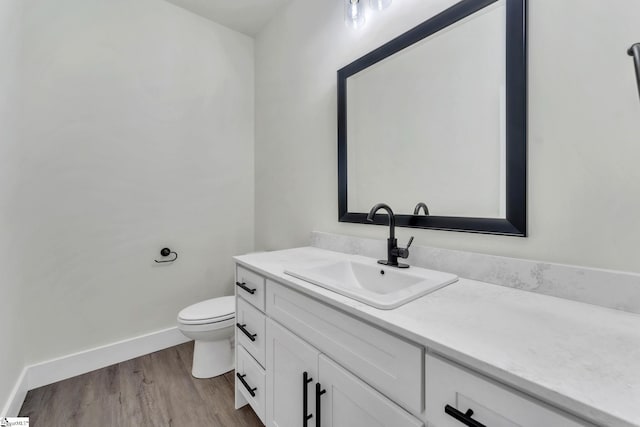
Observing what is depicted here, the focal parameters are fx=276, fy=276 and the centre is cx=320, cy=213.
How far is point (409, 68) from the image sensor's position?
50.6 inches

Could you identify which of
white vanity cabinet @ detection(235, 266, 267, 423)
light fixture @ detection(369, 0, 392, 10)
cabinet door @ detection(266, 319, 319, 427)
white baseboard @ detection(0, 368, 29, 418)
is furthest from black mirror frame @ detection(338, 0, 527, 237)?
white baseboard @ detection(0, 368, 29, 418)

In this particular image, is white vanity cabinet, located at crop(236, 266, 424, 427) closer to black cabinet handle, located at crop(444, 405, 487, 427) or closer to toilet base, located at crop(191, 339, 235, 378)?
black cabinet handle, located at crop(444, 405, 487, 427)

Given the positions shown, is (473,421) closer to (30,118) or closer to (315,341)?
(315,341)

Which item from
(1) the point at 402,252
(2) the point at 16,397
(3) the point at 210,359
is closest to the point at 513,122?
(1) the point at 402,252

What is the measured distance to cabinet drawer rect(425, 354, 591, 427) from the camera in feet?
1.53

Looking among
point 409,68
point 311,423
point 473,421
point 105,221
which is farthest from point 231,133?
point 473,421

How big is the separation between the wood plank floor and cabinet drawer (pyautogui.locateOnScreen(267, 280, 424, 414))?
0.86 m

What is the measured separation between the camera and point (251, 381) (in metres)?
1.36

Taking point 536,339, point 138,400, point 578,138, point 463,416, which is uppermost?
point 578,138

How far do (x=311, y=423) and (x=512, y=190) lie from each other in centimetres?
108

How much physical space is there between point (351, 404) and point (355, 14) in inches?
69.1

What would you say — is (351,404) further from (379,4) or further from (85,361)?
(85,361)

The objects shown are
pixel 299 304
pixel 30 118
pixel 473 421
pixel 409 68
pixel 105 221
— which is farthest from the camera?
pixel 105 221

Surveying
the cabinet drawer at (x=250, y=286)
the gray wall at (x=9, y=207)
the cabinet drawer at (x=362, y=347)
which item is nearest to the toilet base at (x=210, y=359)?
the cabinet drawer at (x=250, y=286)
